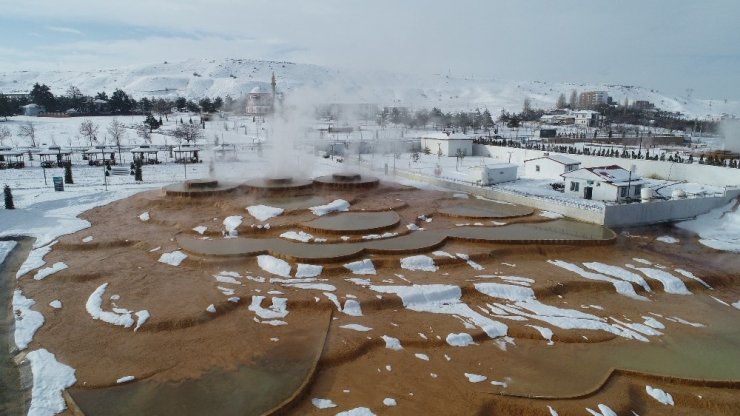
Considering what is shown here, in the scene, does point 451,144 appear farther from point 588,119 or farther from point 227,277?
point 588,119

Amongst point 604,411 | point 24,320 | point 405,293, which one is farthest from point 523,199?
point 24,320

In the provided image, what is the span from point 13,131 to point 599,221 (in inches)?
2185

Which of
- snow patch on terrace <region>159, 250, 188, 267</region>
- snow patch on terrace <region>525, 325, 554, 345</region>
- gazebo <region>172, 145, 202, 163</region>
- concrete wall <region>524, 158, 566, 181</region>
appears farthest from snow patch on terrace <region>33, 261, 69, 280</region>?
concrete wall <region>524, 158, 566, 181</region>

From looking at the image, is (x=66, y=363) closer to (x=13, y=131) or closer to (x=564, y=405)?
(x=564, y=405)

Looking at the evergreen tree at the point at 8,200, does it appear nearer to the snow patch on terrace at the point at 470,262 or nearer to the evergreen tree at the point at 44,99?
the snow patch on terrace at the point at 470,262

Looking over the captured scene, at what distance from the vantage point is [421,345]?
11438 mm

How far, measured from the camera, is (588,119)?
8156cm

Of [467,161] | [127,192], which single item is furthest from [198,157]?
[467,161]

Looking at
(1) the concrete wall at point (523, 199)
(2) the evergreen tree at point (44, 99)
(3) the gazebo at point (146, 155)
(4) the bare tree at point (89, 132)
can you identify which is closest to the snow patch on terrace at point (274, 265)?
(1) the concrete wall at point (523, 199)

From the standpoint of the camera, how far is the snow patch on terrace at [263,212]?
21614mm

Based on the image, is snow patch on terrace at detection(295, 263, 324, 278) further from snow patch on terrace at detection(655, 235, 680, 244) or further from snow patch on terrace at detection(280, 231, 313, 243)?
snow patch on terrace at detection(655, 235, 680, 244)

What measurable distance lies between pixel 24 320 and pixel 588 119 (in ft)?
279

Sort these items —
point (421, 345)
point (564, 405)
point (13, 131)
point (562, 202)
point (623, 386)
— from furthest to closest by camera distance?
point (13, 131) → point (562, 202) → point (421, 345) → point (623, 386) → point (564, 405)

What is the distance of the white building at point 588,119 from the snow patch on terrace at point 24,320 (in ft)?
273
